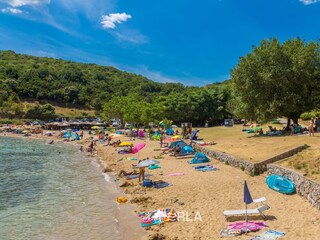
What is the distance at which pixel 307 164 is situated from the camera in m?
16.2

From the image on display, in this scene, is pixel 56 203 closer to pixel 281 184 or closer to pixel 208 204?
pixel 208 204

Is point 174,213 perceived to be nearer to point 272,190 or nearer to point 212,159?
point 272,190

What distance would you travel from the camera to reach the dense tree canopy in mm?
30328

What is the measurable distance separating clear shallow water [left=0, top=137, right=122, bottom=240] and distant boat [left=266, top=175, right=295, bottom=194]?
7.88m

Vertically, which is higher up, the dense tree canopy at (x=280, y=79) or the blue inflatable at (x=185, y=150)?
the dense tree canopy at (x=280, y=79)

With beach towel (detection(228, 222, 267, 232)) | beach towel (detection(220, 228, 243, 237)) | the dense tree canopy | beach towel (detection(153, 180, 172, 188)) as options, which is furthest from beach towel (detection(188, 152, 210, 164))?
beach towel (detection(220, 228, 243, 237))

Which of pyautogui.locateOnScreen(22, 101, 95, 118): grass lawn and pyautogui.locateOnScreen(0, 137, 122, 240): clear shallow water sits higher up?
pyautogui.locateOnScreen(22, 101, 95, 118): grass lawn

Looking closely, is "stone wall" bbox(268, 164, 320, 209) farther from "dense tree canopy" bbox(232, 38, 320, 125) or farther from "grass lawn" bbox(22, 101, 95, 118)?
"grass lawn" bbox(22, 101, 95, 118)

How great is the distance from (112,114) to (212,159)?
49.0 meters

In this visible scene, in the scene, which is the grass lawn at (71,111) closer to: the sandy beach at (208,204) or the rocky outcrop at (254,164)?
the rocky outcrop at (254,164)

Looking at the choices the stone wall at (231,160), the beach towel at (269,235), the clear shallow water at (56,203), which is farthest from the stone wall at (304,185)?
the clear shallow water at (56,203)

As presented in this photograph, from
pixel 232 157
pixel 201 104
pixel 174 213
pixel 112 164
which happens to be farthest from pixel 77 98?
pixel 174 213

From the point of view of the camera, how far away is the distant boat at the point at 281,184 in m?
14.8

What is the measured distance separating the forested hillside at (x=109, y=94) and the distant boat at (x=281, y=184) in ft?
136
